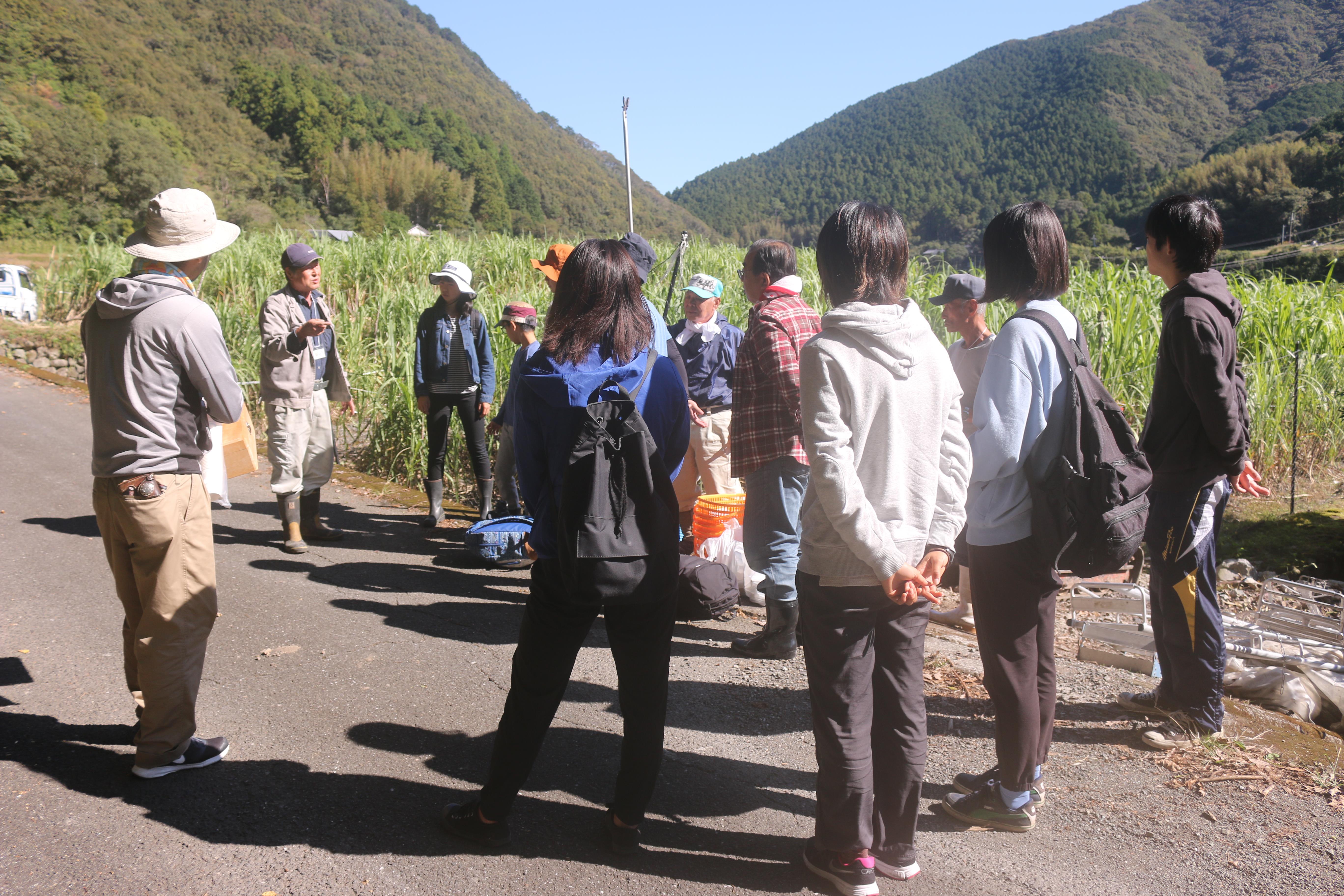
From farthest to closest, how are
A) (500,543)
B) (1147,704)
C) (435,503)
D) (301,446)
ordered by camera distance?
(435,503), (301,446), (500,543), (1147,704)

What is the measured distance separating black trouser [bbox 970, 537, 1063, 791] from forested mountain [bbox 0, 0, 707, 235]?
3534cm

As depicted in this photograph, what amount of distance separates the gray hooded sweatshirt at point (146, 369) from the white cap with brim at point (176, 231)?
0.33 ft

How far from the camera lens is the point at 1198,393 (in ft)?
9.83

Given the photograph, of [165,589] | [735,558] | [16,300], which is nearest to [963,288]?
[735,558]

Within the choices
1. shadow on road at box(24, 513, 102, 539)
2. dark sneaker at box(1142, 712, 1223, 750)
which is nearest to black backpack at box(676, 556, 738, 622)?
dark sneaker at box(1142, 712, 1223, 750)

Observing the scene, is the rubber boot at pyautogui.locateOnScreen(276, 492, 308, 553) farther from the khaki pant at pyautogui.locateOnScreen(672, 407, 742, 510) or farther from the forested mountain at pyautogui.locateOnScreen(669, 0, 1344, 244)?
the forested mountain at pyautogui.locateOnScreen(669, 0, 1344, 244)

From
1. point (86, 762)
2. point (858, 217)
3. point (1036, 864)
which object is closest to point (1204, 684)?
point (1036, 864)

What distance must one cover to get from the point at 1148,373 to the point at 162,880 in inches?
301

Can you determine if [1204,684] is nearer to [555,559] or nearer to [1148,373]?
[555,559]

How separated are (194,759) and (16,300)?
17196 millimetres

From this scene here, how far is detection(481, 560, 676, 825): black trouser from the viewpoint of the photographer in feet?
7.89

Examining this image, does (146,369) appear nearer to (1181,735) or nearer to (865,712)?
(865,712)

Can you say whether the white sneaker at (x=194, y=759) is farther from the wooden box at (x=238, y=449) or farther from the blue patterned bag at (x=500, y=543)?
the blue patterned bag at (x=500, y=543)

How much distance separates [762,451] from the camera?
378 centimetres
